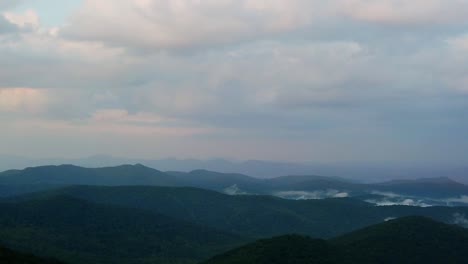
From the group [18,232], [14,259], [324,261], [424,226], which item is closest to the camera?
[14,259]

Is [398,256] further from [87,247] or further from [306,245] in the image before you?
Result: [87,247]

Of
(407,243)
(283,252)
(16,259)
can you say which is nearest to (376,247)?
(407,243)

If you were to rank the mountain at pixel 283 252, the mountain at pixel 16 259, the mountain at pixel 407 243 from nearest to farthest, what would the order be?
the mountain at pixel 16 259 < the mountain at pixel 283 252 < the mountain at pixel 407 243

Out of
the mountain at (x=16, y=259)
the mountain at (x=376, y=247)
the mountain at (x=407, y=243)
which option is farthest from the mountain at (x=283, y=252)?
the mountain at (x=16, y=259)

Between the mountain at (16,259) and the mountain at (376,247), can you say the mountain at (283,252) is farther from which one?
the mountain at (16,259)

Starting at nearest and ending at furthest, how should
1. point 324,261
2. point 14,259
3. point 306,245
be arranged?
point 14,259
point 324,261
point 306,245

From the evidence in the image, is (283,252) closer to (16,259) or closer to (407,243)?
(407,243)

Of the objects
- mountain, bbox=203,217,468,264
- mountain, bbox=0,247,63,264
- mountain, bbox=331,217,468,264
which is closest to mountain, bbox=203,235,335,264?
mountain, bbox=203,217,468,264

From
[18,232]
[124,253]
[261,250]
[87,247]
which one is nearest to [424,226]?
[261,250]
